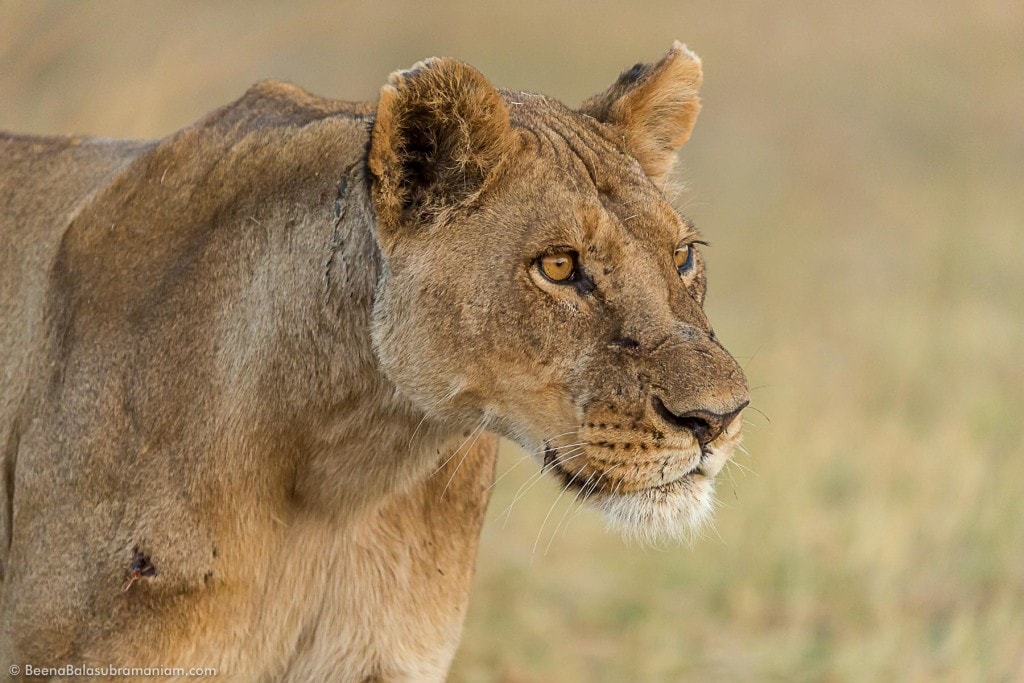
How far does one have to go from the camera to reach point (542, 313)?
367cm

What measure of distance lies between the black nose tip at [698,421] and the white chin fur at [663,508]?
6.2 inches

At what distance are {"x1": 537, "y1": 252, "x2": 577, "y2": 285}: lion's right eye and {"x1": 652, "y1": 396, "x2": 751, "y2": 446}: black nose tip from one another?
406mm

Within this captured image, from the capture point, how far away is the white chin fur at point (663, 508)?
12.0 ft

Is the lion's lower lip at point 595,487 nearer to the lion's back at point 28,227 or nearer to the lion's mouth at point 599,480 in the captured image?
the lion's mouth at point 599,480

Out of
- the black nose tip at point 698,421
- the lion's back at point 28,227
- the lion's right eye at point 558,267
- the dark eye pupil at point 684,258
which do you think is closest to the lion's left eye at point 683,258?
the dark eye pupil at point 684,258

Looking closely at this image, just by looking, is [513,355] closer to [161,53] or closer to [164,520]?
[164,520]

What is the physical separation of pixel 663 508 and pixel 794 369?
6.86m

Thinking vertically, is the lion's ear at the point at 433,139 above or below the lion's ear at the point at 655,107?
below

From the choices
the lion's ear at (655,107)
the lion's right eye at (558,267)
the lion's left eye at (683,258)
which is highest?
the lion's ear at (655,107)

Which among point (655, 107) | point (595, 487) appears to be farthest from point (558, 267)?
point (655, 107)

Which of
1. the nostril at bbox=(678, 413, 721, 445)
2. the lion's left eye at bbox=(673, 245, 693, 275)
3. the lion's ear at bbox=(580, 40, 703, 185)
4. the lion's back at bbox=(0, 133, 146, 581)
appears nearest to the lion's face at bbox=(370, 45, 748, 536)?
the nostril at bbox=(678, 413, 721, 445)

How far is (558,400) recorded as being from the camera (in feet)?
12.0

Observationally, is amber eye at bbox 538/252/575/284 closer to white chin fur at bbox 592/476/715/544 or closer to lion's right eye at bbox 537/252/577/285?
lion's right eye at bbox 537/252/577/285

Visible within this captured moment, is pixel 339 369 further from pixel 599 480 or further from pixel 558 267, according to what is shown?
pixel 599 480
